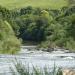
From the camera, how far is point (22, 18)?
123250 mm

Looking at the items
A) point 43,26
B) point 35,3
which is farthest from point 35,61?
point 35,3

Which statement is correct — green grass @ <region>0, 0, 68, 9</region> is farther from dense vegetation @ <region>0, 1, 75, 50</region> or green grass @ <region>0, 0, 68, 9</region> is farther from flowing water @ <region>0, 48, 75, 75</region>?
flowing water @ <region>0, 48, 75, 75</region>

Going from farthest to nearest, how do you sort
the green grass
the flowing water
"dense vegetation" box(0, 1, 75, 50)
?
the green grass < "dense vegetation" box(0, 1, 75, 50) < the flowing water

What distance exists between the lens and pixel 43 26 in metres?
108

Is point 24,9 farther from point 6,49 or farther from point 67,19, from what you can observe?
point 6,49

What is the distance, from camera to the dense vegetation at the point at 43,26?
85613 millimetres

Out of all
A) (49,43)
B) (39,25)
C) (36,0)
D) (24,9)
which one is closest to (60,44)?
(49,43)

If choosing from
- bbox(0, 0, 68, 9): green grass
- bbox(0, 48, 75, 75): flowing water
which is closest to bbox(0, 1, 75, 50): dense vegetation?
bbox(0, 0, 68, 9): green grass

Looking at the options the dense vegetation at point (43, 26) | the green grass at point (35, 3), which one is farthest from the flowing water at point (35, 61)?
the green grass at point (35, 3)

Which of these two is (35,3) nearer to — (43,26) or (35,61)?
(43,26)

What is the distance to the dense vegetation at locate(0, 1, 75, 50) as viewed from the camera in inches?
3371

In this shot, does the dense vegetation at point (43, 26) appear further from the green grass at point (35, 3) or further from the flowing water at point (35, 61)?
the flowing water at point (35, 61)

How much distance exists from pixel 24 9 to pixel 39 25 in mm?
26214

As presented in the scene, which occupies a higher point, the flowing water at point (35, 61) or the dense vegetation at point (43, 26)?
the flowing water at point (35, 61)
